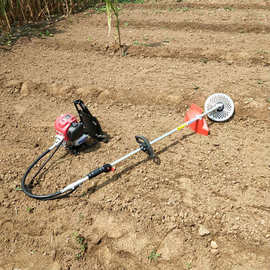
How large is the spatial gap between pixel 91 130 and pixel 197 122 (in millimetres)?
1353

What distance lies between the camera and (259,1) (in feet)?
23.6

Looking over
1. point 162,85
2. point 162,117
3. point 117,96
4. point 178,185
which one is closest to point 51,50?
point 117,96

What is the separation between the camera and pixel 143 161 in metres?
2.80

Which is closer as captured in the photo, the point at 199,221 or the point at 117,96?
the point at 199,221

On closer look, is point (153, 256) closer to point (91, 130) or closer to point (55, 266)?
point (55, 266)

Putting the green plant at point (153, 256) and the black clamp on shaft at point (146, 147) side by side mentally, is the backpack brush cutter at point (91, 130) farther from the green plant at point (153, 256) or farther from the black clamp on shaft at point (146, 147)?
the green plant at point (153, 256)

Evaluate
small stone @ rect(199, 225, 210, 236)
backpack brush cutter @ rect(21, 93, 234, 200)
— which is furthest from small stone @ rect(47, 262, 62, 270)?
small stone @ rect(199, 225, 210, 236)

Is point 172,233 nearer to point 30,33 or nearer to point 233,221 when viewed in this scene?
point 233,221

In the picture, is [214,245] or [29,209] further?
[29,209]

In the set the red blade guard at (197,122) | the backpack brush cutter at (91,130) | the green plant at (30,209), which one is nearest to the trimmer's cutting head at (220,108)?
the backpack brush cutter at (91,130)

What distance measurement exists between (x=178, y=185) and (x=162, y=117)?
119 cm

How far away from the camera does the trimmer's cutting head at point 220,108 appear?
3.19 m

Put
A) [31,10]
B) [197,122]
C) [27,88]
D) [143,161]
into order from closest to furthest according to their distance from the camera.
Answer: [143,161], [197,122], [27,88], [31,10]

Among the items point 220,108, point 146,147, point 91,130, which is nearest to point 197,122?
point 220,108
